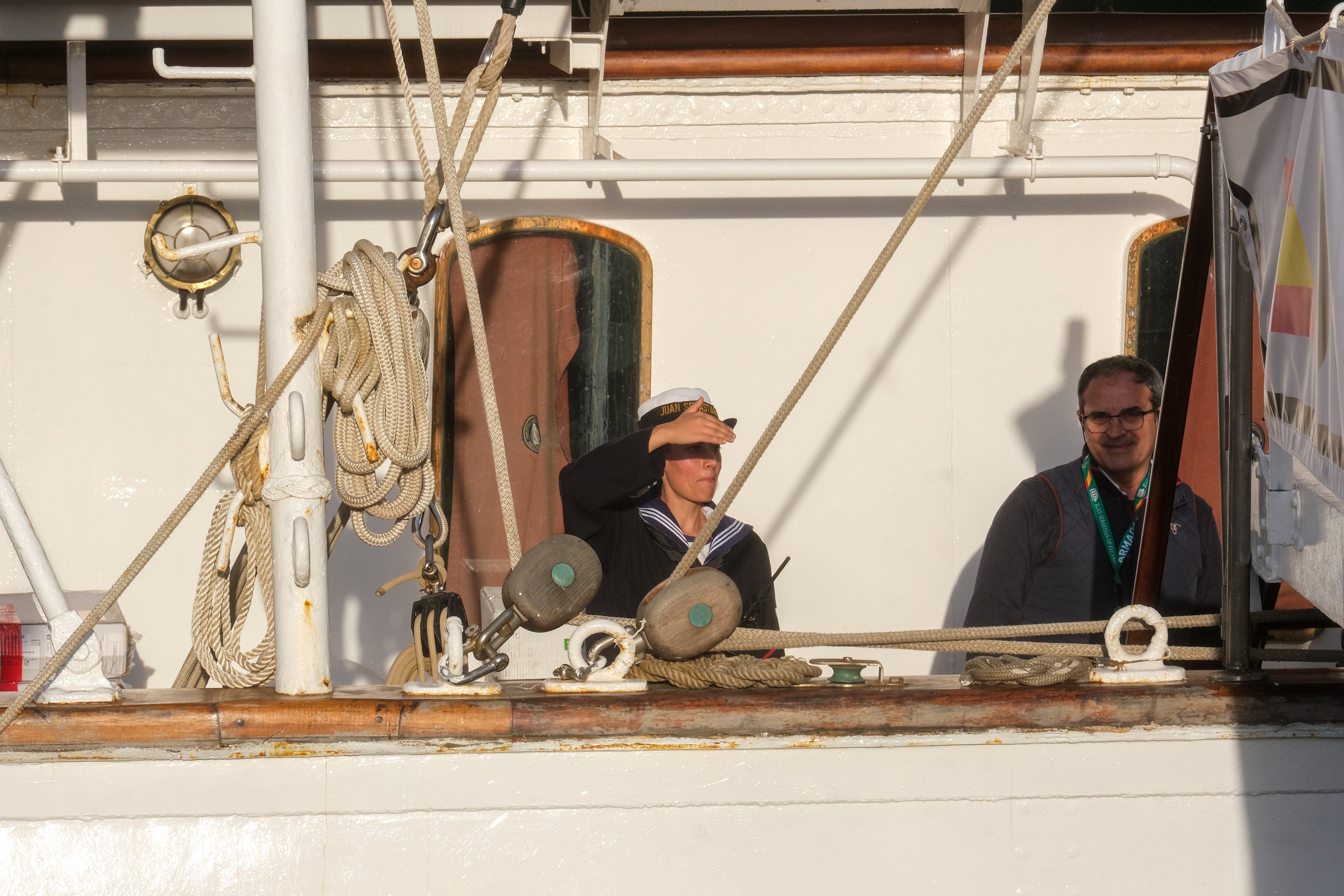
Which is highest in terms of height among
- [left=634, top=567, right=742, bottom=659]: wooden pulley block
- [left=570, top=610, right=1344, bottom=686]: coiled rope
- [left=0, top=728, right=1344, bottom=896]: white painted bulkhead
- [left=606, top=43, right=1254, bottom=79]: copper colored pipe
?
[left=606, top=43, right=1254, bottom=79]: copper colored pipe

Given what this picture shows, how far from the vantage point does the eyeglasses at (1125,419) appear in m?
3.34

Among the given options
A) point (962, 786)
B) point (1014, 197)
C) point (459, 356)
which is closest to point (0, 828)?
point (962, 786)

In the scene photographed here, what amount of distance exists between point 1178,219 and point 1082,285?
0.39 m

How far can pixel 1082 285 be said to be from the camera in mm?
4059

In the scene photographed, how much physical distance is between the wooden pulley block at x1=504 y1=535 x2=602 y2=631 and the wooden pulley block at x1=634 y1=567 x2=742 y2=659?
13 centimetres

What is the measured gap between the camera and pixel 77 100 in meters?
3.68

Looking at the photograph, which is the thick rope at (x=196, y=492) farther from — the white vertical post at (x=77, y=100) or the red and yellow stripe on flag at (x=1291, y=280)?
the white vertical post at (x=77, y=100)

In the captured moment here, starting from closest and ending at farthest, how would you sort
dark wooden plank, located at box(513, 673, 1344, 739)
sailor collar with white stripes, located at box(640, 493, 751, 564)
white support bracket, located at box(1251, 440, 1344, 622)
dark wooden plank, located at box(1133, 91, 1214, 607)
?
white support bracket, located at box(1251, 440, 1344, 622) < dark wooden plank, located at box(513, 673, 1344, 739) < dark wooden plank, located at box(1133, 91, 1214, 607) < sailor collar with white stripes, located at box(640, 493, 751, 564)

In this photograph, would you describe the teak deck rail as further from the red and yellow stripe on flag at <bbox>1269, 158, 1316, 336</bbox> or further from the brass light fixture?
the brass light fixture

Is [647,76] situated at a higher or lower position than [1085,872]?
higher

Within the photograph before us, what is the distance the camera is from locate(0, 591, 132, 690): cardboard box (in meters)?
3.16

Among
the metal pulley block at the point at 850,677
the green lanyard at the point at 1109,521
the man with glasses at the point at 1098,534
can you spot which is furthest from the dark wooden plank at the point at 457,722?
the green lanyard at the point at 1109,521

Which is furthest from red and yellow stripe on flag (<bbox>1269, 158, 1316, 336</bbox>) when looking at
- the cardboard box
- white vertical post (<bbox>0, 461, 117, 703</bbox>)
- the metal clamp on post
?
the cardboard box

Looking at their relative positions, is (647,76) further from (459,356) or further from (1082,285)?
(1082,285)
